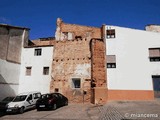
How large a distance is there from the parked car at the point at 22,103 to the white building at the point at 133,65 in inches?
320

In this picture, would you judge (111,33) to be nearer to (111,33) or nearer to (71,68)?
(111,33)

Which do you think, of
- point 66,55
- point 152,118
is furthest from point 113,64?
point 152,118

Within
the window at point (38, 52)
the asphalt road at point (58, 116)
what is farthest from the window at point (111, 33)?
the asphalt road at point (58, 116)

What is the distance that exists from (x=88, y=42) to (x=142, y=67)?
676 cm

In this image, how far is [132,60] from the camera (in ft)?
58.9

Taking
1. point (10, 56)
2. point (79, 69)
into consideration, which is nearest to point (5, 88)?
point (10, 56)

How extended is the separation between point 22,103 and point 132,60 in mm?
12152

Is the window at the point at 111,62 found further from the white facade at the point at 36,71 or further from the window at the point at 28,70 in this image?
the window at the point at 28,70

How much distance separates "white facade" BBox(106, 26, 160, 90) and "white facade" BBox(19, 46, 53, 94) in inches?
284

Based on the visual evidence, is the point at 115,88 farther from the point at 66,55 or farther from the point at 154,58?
the point at 66,55

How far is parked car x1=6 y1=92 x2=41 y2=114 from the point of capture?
13.1 meters

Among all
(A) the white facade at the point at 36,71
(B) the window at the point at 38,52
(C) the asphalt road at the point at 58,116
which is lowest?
(C) the asphalt road at the point at 58,116

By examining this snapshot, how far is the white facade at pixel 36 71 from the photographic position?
19.2 metres

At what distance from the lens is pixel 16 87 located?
19438 millimetres
